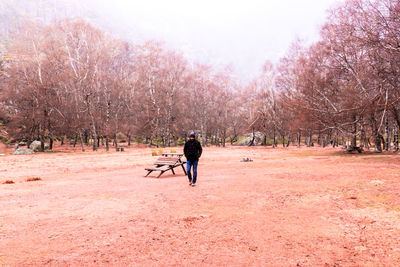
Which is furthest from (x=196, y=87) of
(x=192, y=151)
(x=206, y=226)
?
(x=206, y=226)

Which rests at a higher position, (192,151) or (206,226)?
(192,151)

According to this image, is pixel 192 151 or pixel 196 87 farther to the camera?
pixel 196 87

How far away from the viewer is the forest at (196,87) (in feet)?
60.1

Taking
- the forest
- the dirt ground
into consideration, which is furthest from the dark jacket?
the forest

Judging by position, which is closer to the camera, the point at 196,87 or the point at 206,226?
the point at 206,226

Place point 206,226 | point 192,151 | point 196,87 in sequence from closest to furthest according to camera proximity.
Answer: point 206,226, point 192,151, point 196,87

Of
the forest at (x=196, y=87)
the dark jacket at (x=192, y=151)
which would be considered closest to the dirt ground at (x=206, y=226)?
the dark jacket at (x=192, y=151)

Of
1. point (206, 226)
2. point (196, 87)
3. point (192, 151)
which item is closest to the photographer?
point (206, 226)

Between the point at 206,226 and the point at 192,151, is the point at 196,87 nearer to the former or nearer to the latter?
the point at 192,151

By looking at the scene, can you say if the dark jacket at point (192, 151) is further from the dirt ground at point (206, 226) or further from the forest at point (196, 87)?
the forest at point (196, 87)

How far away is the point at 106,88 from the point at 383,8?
3436 cm

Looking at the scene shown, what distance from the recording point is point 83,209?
21.1 feet

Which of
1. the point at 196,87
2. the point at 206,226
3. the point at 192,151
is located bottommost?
the point at 206,226

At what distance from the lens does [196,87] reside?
48062 mm
